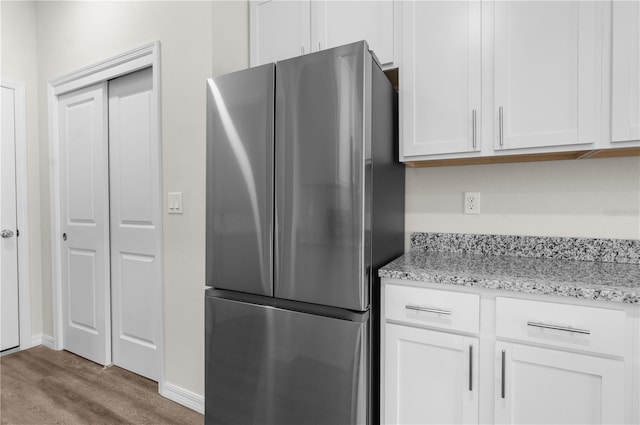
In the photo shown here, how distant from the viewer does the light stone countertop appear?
3.82 ft

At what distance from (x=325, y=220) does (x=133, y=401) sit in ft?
5.77

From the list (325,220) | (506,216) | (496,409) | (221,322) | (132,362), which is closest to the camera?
(496,409)

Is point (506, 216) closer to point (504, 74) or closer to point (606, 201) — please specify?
point (606, 201)

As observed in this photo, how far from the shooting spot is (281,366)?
1.51m

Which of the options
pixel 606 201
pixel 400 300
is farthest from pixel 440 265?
pixel 606 201

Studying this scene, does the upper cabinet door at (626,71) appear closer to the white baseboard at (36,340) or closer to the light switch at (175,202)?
the light switch at (175,202)

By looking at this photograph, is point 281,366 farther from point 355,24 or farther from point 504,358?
point 355,24

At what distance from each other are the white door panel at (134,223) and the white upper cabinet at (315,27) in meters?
0.85

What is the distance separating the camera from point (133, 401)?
2.17 metres

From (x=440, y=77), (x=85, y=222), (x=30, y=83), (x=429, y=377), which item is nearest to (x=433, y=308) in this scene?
(x=429, y=377)

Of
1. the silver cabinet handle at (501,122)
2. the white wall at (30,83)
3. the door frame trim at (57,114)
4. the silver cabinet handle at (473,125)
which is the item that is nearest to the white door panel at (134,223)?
the door frame trim at (57,114)

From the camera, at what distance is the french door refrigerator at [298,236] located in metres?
1.37

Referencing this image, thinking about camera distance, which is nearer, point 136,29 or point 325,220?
point 325,220

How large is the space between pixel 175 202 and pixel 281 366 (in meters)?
1.19
